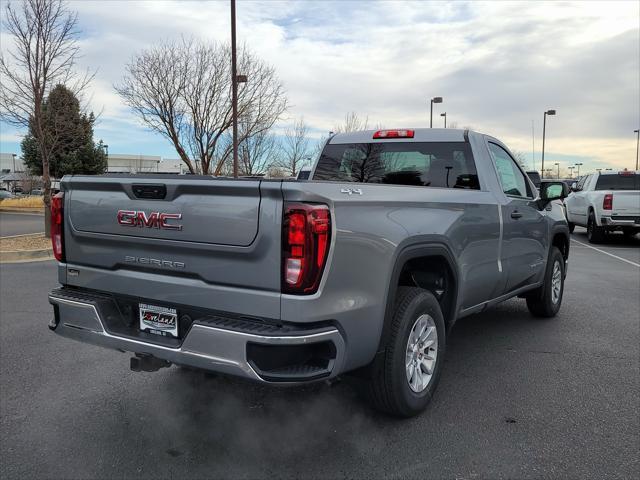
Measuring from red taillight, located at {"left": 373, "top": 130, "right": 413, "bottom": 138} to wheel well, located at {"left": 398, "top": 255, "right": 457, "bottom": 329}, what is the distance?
4.55 feet

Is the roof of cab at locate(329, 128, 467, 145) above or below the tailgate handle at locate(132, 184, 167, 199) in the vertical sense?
above

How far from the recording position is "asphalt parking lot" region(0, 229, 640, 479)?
112 inches

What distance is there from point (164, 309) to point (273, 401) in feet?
3.86

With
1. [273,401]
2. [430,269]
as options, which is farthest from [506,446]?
[273,401]

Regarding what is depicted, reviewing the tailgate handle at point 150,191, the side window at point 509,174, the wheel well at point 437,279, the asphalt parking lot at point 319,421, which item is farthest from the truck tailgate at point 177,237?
the side window at point 509,174

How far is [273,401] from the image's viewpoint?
12.1ft

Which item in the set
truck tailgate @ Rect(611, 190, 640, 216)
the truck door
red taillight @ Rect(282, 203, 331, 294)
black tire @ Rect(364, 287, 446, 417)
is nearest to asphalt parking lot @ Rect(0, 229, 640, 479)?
black tire @ Rect(364, 287, 446, 417)

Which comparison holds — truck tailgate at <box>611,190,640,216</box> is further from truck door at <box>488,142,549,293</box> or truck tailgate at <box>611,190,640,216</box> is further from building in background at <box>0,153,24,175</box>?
building in background at <box>0,153,24,175</box>

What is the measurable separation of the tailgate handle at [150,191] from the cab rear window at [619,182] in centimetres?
1491

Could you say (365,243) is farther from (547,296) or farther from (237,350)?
(547,296)

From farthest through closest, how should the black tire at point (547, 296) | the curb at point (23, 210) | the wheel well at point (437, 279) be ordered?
1. the curb at point (23, 210)
2. the black tire at point (547, 296)
3. the wheel well at point (437, 279)

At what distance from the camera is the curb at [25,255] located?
34.6ft

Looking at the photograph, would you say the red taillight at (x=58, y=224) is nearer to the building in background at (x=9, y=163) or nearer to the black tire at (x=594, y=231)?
the black tire at (x=594, y=231)

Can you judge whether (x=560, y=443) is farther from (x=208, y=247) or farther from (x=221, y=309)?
(x=208, y=247)
